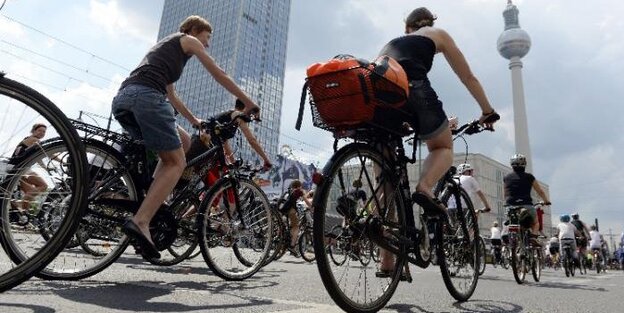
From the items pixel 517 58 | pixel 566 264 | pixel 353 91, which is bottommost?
pixel 566 264

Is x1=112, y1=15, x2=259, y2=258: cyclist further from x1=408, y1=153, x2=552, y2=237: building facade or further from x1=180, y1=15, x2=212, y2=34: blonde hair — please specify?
x1=408, y1=153, x2=552, y2=237: building facade

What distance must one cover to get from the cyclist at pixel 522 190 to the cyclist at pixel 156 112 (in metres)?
5.05

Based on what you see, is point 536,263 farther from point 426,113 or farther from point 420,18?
point 426,113

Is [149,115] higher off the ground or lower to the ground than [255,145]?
lower

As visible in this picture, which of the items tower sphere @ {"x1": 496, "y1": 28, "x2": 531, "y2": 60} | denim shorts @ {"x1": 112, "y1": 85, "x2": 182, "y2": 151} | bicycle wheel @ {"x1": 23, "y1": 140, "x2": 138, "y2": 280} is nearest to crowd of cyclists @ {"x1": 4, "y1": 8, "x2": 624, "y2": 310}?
denim shorts @ {"x1": 112, "y1": 85, "x2": 182, "y2": 151}

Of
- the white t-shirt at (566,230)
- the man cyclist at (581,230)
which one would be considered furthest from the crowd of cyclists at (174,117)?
the man cyclist at (581,230)

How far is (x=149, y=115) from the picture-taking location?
9.39 ft

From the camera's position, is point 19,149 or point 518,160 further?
point 518,160

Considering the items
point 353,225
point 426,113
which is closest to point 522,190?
point 426,113

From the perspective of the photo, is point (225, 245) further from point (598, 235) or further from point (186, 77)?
point (186, 77)

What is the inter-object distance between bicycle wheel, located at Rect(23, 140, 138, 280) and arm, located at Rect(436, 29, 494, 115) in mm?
2222

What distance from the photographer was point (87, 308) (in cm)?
199

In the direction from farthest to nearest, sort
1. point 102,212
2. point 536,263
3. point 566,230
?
point 566,230 → point 536,263 → point 102,212

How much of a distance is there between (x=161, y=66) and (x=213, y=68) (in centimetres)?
34
